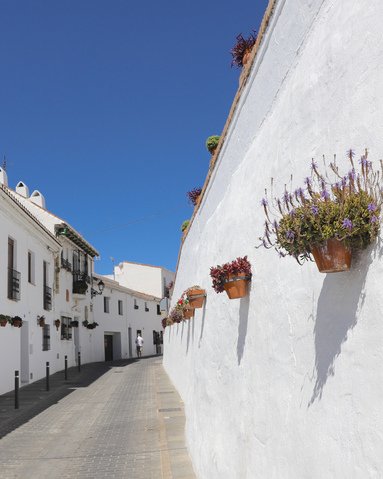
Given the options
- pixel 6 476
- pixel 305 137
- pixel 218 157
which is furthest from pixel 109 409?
pixel 305 137

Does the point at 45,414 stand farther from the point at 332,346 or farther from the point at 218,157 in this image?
the point at 332,346

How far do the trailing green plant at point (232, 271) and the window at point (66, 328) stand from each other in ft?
73.4

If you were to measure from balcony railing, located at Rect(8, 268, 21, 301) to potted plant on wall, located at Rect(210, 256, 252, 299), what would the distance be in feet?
46.0

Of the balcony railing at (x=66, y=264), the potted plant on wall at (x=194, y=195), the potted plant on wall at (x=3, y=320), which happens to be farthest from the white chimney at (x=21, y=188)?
the potted plant on wall at (x=194, y=195)

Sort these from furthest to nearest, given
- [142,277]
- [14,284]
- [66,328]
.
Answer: [142,277] → [66,328] → [14,284]

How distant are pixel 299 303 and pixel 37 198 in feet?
94.7

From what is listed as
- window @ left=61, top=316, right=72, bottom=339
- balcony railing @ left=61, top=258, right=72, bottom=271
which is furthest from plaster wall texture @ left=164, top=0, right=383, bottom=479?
balcony railing @ left=61, top=258, right=72, bottom=271

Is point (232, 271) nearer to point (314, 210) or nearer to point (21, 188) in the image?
point (314, 210)

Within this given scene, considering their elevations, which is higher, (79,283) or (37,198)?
(37,198)

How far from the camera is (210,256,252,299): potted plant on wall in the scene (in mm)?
4391

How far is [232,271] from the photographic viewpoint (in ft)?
14.6

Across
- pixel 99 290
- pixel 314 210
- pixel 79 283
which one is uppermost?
pixel 99 290

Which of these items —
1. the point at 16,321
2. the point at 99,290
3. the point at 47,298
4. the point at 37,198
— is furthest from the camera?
the point at 99,290

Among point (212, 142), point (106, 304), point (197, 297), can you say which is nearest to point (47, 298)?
point (106, 304)
